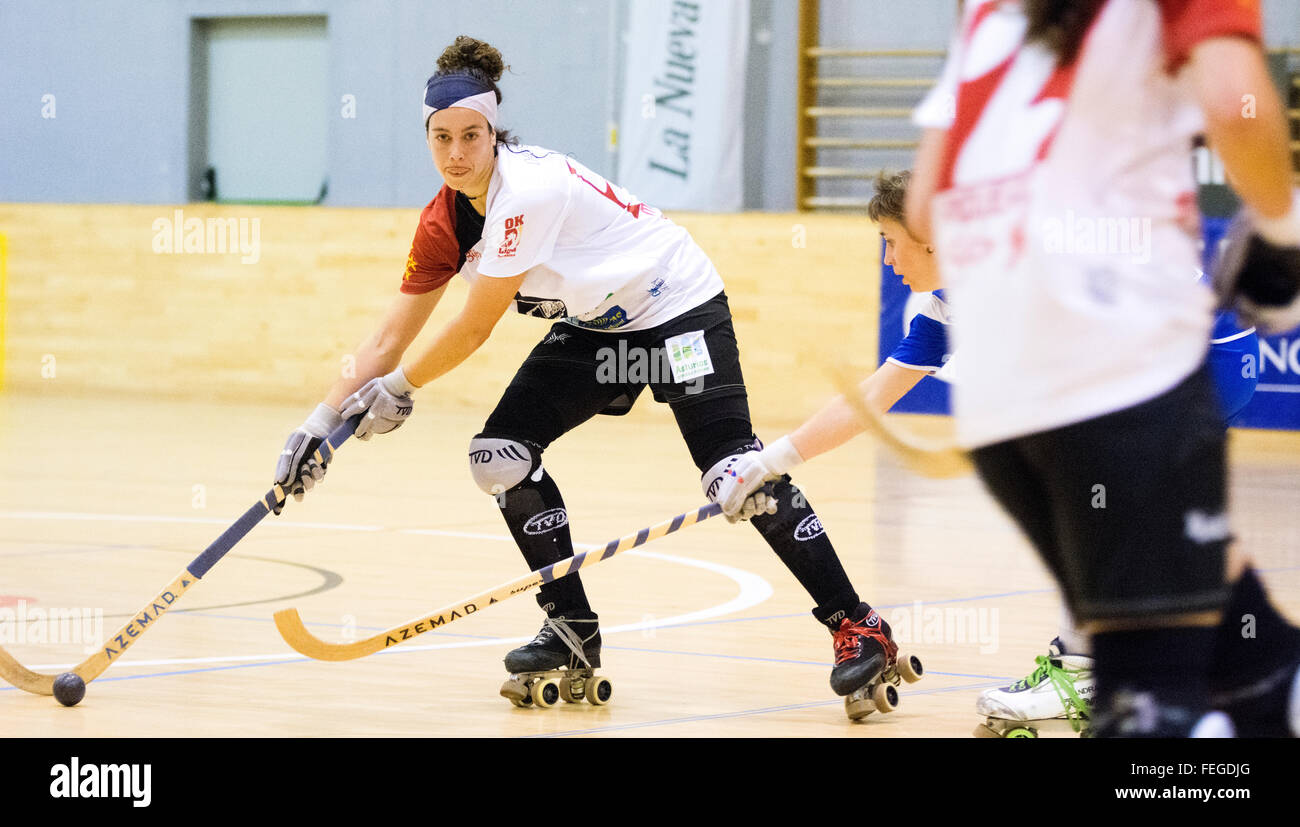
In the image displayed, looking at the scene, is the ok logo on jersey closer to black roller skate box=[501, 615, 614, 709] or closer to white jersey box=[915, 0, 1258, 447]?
black roller skate box=[501, 615, 614, 709]

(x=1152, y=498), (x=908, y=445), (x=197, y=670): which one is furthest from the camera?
(x=197, y=670)

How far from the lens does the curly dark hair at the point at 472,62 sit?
3.95 m

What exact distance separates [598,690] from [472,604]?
38cm

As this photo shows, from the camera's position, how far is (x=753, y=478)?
3.63 m

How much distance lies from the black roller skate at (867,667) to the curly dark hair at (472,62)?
1514 mm

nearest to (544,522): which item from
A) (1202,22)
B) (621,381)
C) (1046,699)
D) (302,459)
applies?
(621,381)

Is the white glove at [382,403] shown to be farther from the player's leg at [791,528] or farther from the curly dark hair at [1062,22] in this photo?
the curly dark hair at [1062,22]

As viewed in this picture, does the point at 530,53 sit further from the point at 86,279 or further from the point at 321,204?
the point at 86,279

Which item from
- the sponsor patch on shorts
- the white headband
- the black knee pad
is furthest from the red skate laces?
the white headband

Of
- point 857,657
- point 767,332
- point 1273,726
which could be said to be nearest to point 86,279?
point 767,332

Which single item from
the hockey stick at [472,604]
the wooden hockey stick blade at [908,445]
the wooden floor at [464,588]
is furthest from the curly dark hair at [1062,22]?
A: the hockey stick at [472,604]

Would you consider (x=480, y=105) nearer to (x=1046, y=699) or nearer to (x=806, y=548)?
(x=806, y=548)

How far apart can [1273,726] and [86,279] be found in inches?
545

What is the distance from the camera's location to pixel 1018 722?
3.58 meters
